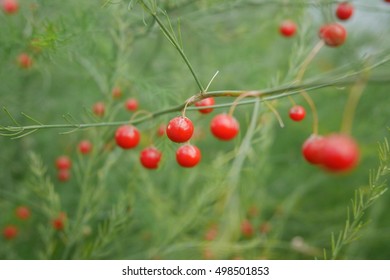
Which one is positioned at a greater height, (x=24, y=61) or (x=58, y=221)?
(x=24, y=61)

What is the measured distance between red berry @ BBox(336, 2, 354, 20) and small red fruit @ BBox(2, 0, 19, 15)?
1509 millimetres

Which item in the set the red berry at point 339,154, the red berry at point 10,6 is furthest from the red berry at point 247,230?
the red berry at point 339,154

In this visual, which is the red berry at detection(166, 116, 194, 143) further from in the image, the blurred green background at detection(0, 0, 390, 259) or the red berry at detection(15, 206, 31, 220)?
the red berry at detection(15, 206, 31, 220)

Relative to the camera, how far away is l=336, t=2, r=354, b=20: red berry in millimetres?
1505

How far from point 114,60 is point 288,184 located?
1.51 meters

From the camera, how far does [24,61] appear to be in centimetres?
194

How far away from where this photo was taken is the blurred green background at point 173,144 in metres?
1.64

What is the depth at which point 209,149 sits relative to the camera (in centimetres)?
285

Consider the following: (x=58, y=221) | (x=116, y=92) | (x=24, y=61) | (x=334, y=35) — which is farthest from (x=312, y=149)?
(x=24, y=61)

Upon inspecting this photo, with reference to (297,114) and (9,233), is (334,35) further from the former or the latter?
(9,233)

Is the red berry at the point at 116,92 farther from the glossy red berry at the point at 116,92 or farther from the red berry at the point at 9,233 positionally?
the red berry at the point at 9,233

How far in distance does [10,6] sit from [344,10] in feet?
5.08
